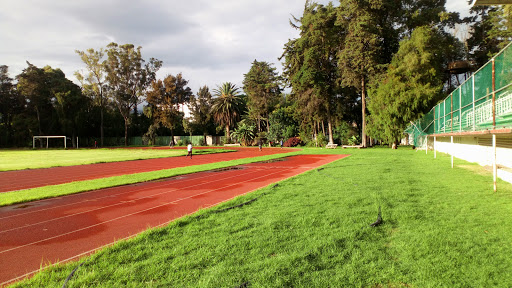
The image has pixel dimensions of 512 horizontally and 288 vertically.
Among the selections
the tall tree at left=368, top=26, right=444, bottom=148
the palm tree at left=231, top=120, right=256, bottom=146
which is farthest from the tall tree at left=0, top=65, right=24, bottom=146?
the tall tree at left=368, top=26, right=444, bottom=148

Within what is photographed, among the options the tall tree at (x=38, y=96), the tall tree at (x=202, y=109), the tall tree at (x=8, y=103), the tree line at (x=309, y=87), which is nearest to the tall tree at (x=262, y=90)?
the tree line at (x=309, y=87)

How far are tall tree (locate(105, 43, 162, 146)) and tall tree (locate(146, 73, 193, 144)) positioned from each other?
3.20 metres

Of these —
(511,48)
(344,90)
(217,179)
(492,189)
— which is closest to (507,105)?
(511,48)

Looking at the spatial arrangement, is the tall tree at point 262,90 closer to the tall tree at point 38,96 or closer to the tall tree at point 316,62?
the tall tree at point 316,62

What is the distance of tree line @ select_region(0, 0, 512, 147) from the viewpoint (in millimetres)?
29344

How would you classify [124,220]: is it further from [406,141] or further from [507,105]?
[406,141]

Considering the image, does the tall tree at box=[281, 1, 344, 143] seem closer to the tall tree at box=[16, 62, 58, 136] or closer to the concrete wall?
the concrete wall

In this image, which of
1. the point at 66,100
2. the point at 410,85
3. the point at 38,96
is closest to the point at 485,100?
the point at 410,85

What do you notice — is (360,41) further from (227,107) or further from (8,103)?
(8,103)

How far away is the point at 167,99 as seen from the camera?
186ft

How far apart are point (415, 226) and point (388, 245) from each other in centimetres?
99

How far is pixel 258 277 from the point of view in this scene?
3.00 m

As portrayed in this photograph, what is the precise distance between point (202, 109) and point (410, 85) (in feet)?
128

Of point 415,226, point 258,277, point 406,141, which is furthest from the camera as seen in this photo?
point 406,141
